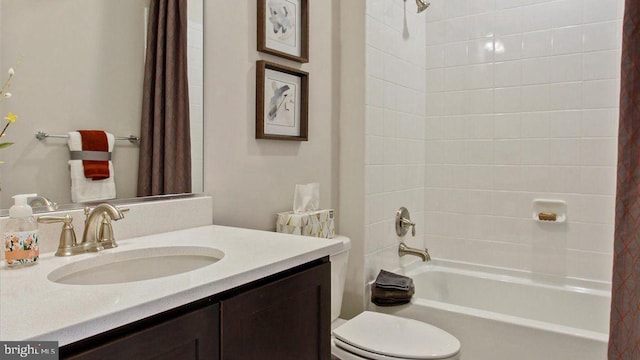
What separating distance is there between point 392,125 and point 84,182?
166 cm

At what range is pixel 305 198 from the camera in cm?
200

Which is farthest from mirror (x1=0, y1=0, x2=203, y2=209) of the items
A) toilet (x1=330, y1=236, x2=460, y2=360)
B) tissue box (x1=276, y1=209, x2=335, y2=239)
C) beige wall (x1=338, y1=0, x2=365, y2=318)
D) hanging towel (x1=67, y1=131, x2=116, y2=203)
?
beige wall (x1=338, y1=0, x2=365, y2=318)

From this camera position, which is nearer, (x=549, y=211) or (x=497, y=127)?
(x=549, y=211)

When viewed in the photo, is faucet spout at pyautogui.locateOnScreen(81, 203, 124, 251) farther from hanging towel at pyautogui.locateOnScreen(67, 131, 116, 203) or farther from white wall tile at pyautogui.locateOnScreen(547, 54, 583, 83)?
white wall tile at pyautogui.locateOnScreen(547, 54, 583, 83)

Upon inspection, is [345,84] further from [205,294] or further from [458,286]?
[205,294]

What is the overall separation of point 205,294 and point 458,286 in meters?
2.16

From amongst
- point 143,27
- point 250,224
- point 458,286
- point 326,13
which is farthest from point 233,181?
point 458,286

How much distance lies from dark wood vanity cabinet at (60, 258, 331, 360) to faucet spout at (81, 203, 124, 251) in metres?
0.40

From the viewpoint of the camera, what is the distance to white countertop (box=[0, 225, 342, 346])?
26.0 inches

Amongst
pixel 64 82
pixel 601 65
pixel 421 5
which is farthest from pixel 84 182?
pixel 601 65

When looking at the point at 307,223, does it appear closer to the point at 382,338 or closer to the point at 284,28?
the point at 382,338

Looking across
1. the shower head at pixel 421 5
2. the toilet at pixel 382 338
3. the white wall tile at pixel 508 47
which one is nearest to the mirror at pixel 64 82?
the toilet at pixel 382 338

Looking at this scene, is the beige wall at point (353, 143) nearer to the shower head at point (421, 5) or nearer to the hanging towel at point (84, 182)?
the shower head at point (421, 5)

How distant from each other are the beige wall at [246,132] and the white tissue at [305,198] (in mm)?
28
